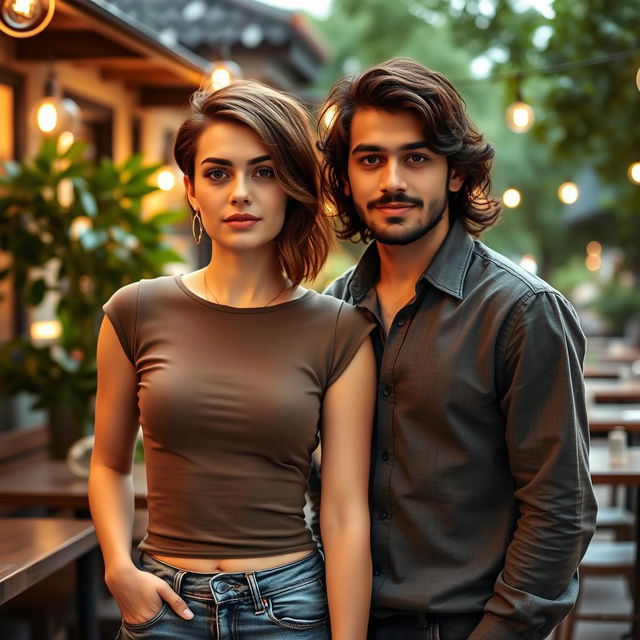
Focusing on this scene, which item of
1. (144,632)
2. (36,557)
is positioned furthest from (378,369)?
(36,557)

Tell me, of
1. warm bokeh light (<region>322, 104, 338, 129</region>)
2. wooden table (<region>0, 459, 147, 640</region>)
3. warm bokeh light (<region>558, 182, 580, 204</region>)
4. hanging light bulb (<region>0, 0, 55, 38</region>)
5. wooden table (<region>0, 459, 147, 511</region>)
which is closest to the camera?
warm bokeh light (<region>322, 104, 338, 129</region>)

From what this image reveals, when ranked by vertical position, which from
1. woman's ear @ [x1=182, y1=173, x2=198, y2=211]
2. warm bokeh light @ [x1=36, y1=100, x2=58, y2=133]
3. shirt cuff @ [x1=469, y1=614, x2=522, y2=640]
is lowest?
shirt cuff @ [x1=469, y1=614, x2=522, y2=640]

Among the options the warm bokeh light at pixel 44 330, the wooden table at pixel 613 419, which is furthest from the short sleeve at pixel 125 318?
the wooden table at pixel 613 419

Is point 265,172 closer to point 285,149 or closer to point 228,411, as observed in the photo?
point 285,149

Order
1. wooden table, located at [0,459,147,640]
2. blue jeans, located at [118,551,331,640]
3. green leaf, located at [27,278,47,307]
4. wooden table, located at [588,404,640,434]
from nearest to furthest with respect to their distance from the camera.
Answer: blue jeans, located at [118,551,331,640] < wooden table, located at [0,459,147,640] < green leaf, located at [27,278,47,307] < wooden table, located at [588,404,640,434]

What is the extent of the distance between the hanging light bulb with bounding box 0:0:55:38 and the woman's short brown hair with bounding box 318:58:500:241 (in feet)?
3.81

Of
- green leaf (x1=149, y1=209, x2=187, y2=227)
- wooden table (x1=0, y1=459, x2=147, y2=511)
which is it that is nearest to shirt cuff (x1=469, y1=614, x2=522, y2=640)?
wooden table (x1=0, y1=459, x2=147, y2=511)

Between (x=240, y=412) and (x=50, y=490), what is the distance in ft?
8.18

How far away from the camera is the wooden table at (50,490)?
4.28m

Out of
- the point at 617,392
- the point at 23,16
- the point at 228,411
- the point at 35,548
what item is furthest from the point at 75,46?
the point at 617,392

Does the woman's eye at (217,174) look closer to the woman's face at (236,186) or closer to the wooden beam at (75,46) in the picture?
the woman's face at (236,186)

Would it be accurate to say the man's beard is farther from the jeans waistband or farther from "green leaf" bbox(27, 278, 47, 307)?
"green leaf" bbox(27, 278, 47, 307)

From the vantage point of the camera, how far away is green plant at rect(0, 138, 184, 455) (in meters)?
5.04

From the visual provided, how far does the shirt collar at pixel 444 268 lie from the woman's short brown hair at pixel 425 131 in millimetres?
63
